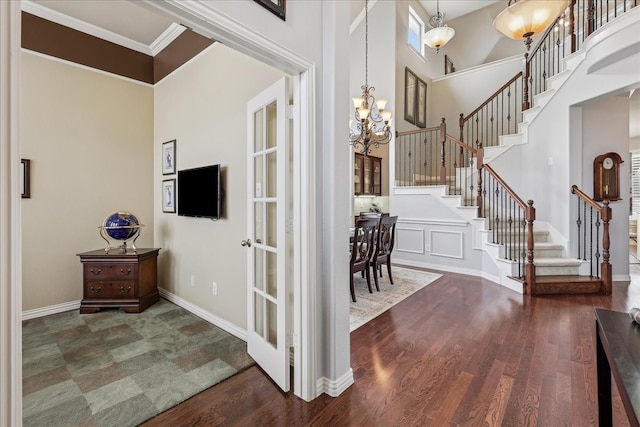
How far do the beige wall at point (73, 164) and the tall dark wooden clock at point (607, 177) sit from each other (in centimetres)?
647

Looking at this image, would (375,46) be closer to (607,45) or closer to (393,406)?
(607,45)

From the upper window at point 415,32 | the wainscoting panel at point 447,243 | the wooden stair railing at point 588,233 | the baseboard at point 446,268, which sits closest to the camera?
the wooden stair railing at point 588,233

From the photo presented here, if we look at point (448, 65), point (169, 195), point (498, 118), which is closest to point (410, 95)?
point (498, 118)

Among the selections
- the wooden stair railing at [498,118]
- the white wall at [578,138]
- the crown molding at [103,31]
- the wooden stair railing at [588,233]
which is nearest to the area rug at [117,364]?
the crown molding at [103,31]

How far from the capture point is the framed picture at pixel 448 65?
8.58 metres

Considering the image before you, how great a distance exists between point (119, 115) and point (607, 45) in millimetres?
6093

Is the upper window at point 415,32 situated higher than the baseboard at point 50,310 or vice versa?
the upper window at point 415,32

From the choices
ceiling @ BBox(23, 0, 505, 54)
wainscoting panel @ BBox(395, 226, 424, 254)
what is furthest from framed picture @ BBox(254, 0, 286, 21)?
wainscoting panel @ BBox(395, 226, 424, 254)

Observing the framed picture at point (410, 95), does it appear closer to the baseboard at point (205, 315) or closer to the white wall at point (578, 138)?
the white wall at point (578, 138)

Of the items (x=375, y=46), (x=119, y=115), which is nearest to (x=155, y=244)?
(x=119, y=115)

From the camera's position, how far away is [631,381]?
82cm

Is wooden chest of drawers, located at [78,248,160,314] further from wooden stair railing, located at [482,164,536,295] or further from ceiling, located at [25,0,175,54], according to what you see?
wooden stair railing, located at [482,164,536,295]

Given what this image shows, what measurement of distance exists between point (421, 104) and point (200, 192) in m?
6.34

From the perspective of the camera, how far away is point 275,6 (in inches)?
62.8
